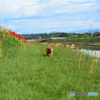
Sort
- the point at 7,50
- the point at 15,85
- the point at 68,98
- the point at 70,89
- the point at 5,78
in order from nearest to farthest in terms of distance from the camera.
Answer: the point at 68,98 → the point at 70,89 → the point at 15,85 → the point at 5,78 → the point at 7,50

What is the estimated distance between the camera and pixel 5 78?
4.11 m

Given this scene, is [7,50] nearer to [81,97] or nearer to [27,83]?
[27,83]

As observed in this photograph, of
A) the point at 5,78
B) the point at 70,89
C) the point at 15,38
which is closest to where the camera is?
the point at 70,89

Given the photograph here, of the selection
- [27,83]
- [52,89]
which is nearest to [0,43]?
[27,83]

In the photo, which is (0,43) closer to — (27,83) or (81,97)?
(27,83)

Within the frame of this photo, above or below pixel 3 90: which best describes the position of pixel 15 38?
above

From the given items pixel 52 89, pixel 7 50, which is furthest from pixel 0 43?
pixel 52 89

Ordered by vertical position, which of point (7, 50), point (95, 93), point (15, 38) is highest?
point (15, 38)

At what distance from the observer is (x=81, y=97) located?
9.36ft

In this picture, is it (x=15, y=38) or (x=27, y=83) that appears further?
(x=15, y=38)

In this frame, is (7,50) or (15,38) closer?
(7,50)

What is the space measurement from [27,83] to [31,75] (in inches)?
24.2

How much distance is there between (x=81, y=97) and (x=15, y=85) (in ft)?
5.72

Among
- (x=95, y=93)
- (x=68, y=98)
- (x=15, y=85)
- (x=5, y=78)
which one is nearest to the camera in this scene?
(x=68, y=98)
